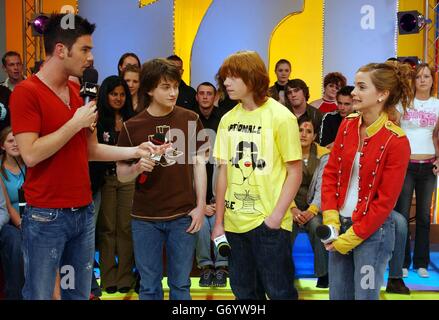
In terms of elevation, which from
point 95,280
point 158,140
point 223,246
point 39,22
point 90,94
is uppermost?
point 39,22

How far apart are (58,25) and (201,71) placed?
5.23 m

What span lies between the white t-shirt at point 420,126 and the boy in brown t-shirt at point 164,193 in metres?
2.50

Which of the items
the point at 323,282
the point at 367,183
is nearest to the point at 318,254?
the point at 323,282

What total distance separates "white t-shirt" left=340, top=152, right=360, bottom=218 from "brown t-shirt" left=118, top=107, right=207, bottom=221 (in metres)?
0.86

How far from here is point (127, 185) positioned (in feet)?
15.0

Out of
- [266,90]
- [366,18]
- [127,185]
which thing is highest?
[366,18]

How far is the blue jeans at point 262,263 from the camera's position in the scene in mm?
2926

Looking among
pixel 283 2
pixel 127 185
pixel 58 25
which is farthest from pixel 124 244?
pixel 283 2

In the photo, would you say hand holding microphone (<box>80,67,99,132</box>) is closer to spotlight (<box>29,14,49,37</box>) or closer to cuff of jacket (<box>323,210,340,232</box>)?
cuff of jacket (<box>323,210,340,232</box>)

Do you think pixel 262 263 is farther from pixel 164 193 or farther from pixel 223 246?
pixel 164 193

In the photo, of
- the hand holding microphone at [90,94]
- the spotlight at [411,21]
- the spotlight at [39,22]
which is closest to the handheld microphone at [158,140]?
the hand holding microphone at [90,94]

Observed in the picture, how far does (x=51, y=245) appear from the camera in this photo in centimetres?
259

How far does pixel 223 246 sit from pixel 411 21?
476cm
